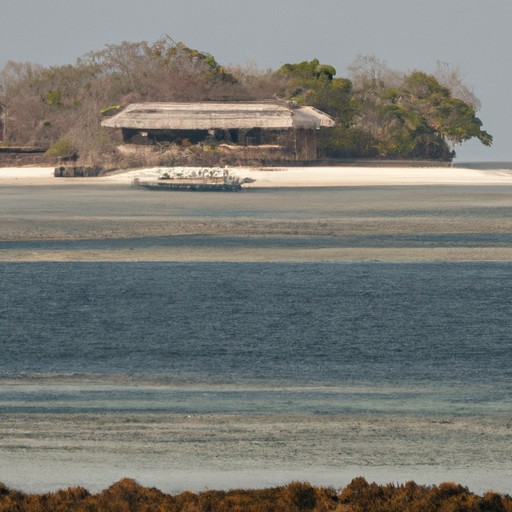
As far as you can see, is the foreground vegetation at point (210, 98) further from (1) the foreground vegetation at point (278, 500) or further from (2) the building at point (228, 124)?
(1) the foreground vegetation at point (278, 500)

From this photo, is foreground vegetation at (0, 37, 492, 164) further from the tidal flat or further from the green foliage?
the tidal flat

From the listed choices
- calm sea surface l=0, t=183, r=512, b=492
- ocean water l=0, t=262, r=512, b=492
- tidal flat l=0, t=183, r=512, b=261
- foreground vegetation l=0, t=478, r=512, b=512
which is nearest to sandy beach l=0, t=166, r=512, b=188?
tidal flat l=0, t=183, r=512, b=261

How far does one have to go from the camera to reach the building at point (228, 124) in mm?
69062

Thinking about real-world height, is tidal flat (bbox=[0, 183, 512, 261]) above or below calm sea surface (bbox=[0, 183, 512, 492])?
above

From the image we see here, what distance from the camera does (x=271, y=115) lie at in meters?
69.1

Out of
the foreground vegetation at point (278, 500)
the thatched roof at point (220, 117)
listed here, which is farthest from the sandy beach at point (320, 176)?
the foreground vegetation at point (278, 500)

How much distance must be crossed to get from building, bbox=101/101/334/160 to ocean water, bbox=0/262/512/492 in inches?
1777

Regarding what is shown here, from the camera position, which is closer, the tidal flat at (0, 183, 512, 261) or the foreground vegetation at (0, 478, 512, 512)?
the foreground vegetation at (0, 478, 512, 512)

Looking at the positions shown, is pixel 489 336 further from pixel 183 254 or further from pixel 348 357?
pixel 183 254

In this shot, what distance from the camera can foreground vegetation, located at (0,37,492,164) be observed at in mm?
73375

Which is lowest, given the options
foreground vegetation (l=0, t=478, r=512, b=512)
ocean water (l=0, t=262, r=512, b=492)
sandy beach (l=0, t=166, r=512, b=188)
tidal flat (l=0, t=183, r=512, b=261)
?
ocean water (l=0, t=262, r=512, b=492)

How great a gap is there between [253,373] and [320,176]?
47.1 meters

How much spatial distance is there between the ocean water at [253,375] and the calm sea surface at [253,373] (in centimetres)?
3

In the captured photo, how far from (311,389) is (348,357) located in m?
2.21
